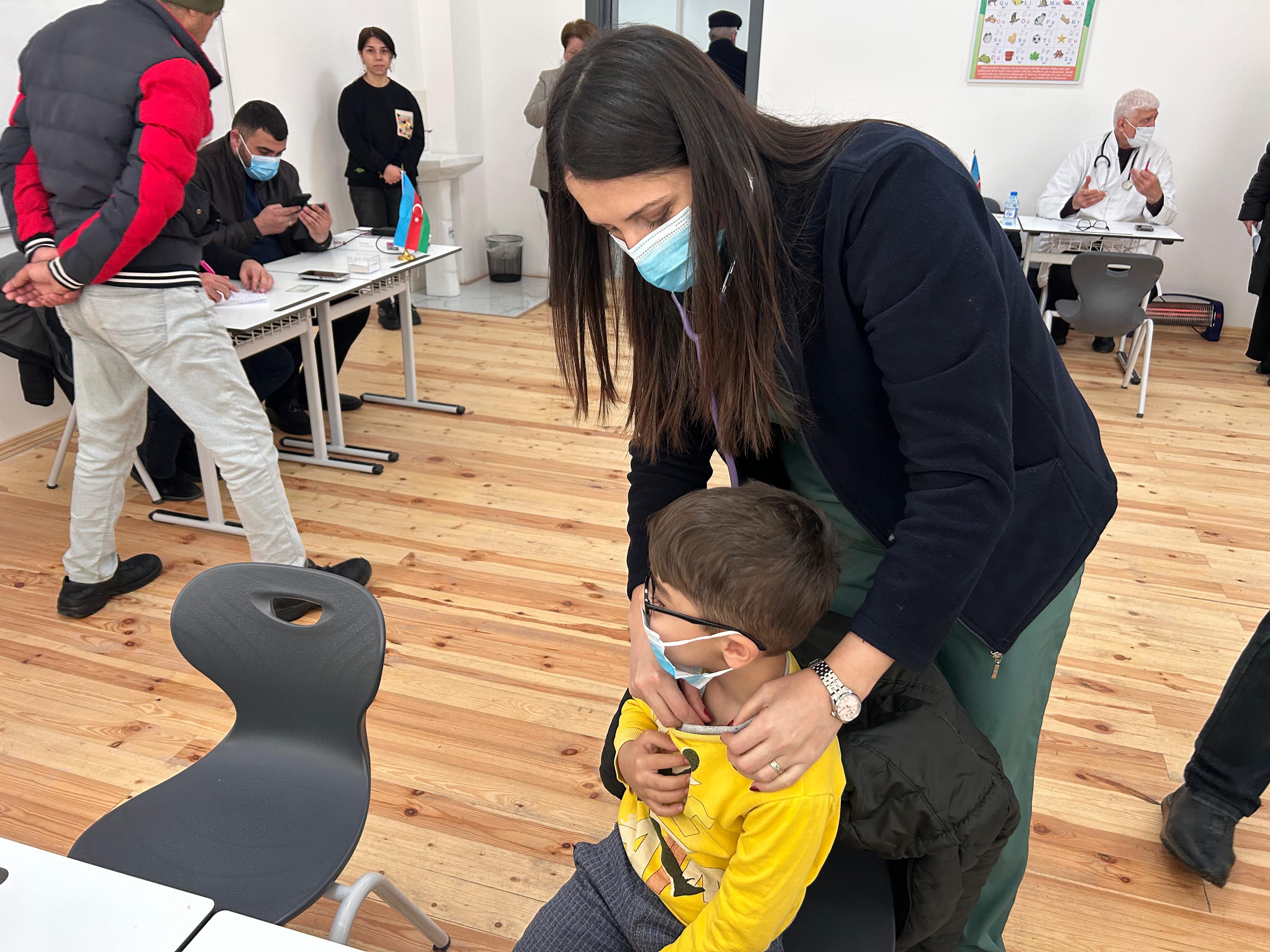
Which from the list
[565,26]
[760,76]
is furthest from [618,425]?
[760,76]

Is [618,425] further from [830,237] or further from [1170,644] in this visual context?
[830,237]

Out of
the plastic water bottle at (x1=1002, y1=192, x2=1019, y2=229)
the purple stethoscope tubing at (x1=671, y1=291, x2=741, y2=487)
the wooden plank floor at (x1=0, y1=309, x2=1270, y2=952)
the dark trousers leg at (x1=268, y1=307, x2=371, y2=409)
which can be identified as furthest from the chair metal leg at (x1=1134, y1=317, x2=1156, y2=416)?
the purple stethoscope tubing at (x1=671, y1=291, x2=741, y2=487)

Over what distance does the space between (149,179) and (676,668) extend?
1.81 meters

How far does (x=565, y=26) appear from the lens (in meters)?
5.58

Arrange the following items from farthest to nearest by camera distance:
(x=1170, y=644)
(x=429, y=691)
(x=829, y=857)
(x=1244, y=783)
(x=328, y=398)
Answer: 1. (x=328, y=398)
2. (x=1170, y=644)
3. (x=429, y=691)
4. (x=1244, y=783)
5. (x=829, y=857)

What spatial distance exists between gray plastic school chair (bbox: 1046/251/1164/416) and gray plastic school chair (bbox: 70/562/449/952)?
3973 millimetres

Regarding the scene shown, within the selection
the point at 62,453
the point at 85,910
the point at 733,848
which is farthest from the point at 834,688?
the point at 62,453

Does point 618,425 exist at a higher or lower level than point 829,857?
lower

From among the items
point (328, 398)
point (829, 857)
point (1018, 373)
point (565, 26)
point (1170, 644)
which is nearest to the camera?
point (1018, 373)

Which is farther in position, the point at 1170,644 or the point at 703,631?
the point at 1170,644

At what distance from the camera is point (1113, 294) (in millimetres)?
4250

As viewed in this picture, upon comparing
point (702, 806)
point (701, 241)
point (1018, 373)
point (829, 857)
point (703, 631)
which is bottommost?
point (829, 857)

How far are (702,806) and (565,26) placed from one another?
5511mm

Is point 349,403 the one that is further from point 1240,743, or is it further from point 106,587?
point 1240,743
